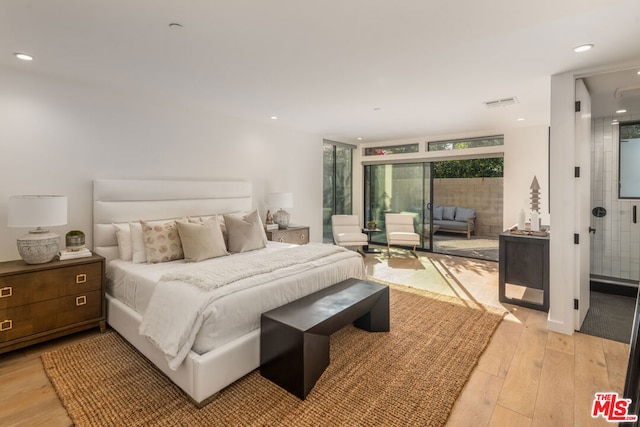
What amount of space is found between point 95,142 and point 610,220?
6447 millimetres

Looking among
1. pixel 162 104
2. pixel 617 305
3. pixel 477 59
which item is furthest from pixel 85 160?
pixel 617 305

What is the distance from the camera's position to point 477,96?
3.72 m

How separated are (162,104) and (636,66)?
481cm

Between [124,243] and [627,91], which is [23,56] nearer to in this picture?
[124,243]

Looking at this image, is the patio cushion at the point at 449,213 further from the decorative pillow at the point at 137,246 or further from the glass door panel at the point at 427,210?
the decorative pillow at the point at 137,246

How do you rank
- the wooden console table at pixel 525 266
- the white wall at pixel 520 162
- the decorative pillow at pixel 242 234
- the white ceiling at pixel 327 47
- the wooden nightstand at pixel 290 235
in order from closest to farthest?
the white ceiling at pixel 327 47, the wooden console table at pixel 525 266, the decorative pillow at pixel 242 234, the wooden nightstand at pixel 290 235, the white wall at pixel 520 162

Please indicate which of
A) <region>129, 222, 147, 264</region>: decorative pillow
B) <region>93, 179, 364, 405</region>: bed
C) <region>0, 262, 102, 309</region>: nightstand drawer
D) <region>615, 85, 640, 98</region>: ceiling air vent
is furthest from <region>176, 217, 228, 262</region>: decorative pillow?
<region>615, 85, 640, 98</region>: ceiling air vent

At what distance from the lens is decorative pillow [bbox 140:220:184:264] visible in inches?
125

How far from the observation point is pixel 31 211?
260 centimetres

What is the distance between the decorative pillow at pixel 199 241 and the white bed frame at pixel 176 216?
2.25 ft

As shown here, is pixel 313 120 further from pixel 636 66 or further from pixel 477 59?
pixel 636 66

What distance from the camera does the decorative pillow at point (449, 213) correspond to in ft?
29.7

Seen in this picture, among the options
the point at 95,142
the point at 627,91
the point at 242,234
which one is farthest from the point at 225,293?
the point at 627,91

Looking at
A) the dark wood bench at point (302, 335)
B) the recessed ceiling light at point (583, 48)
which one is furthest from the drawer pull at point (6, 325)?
the recessed ceiling light at point (583, 48)
